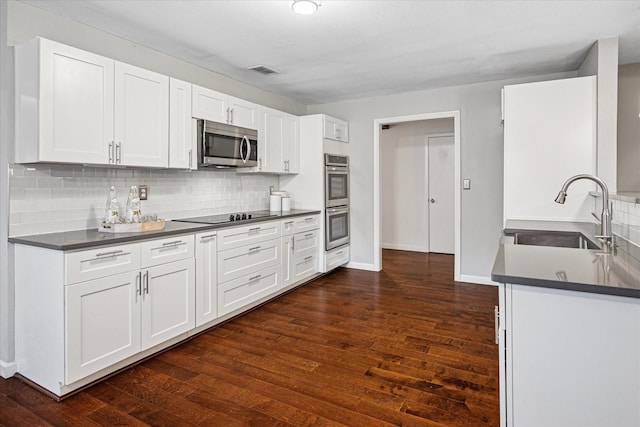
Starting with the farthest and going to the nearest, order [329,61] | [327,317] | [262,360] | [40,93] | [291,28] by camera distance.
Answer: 1. [329,61]
2. [327,317]
3. [291,28]
4. [262,360]
5. [40,93]

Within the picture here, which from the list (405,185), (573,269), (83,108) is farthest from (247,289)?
(405,185)

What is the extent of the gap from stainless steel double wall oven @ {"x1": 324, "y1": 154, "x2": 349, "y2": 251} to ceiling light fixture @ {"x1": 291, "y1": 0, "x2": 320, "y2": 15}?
2.30 m

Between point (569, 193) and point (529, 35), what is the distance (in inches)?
51.4

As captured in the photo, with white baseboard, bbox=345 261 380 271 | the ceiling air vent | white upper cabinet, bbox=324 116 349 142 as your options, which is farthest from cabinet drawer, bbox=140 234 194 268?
white baseboard, bbox=345 261 380 271

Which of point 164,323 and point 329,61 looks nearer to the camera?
point 164,323

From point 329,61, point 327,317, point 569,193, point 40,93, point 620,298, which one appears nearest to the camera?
point 620,298

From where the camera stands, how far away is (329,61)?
3.60 m

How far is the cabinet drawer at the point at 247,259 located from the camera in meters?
3.17

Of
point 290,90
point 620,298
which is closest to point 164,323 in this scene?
point 620,298

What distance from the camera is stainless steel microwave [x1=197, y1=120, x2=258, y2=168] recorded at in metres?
3.28

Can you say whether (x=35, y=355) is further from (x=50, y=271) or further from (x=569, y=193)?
(x=569, y=193)

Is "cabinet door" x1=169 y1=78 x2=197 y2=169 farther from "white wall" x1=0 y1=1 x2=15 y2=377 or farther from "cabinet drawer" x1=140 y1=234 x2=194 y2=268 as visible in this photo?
"white wall" x1=0 y1=1 x2=15 y2=377

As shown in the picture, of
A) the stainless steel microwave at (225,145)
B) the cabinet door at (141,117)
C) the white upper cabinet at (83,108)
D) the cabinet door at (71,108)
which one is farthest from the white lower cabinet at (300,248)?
the cabinet door at (71,108)

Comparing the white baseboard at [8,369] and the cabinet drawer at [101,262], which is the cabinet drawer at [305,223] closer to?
the cabinet drawer at [101,262]
